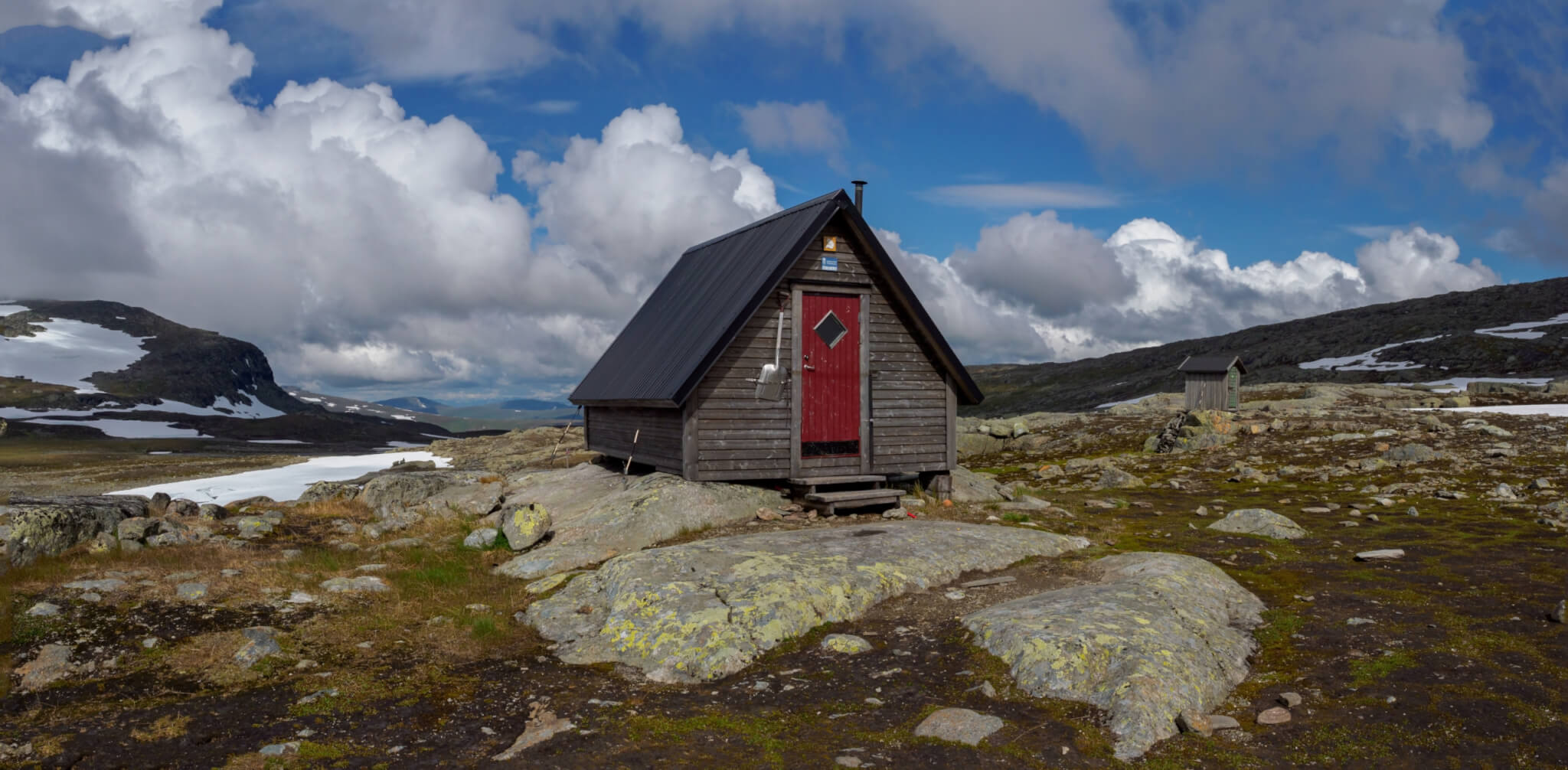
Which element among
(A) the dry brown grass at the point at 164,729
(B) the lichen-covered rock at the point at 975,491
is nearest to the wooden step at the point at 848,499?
(B) the lichen-covered rock at the point at 975,491

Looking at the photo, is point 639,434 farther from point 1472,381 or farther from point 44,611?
point 1472,381

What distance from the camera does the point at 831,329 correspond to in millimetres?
19859

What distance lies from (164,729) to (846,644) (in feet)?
22.7

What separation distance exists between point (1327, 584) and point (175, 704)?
15309 mm

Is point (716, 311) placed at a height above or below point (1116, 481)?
above

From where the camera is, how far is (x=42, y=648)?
989 centimetres

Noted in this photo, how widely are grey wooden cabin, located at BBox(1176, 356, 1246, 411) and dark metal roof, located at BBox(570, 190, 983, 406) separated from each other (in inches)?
1465

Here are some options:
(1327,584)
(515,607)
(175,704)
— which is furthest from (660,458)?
(1327,584)

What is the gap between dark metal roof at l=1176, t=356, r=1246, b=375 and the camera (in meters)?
53.4

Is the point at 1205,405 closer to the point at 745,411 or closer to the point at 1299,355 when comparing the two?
the point at 745,411

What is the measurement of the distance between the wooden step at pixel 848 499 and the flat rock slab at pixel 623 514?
865 mm

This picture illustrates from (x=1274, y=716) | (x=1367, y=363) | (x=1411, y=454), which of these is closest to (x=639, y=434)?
(x=1274, y=716)

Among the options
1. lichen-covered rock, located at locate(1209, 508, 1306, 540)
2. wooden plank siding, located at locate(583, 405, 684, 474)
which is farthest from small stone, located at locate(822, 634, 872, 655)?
lichen-covered rock, located at locate(1209, 508, 1306, 540)

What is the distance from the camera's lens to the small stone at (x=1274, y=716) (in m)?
8.24
